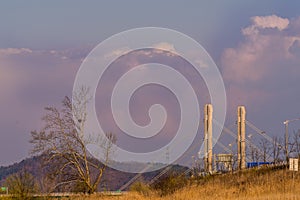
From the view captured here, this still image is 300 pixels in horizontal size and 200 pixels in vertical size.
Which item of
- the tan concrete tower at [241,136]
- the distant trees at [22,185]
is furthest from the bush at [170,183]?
the tan concrete tower at [241,136]

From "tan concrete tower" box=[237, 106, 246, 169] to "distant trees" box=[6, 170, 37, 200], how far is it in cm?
2930

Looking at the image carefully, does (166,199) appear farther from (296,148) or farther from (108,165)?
(296,148)

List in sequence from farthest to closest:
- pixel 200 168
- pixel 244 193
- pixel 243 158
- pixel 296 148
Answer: pixel 200 168, pixel 243 158, pixel 296 148, pixel 244 193

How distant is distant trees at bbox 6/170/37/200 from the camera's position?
43.7m

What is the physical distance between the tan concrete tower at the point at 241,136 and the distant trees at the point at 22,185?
29.3 meters

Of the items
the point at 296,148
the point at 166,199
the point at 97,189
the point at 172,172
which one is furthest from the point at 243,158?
the point at 166,199

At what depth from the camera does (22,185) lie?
43.9 metres

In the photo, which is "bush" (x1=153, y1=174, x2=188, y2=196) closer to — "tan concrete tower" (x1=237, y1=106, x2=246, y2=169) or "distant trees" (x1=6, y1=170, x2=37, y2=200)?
"distant trees" (x1=6, y1=170, x2=37, y2=200)

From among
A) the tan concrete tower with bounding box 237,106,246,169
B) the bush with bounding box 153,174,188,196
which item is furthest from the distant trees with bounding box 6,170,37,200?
the tan concrete tower with bounding box 237,106,246,169

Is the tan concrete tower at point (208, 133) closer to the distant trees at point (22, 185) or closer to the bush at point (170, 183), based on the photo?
the bush at point (170, 183)

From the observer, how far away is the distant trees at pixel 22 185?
43688 mm

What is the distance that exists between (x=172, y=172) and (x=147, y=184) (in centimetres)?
261

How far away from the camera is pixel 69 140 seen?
4159 centimetres

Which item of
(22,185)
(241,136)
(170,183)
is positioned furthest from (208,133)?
(22,185)
